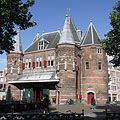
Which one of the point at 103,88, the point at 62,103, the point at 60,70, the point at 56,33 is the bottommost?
the point at 62,103

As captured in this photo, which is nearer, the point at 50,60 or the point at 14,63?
the point at 50,60

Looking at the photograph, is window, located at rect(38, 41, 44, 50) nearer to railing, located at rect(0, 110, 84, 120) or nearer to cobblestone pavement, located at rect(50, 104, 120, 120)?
cobblestone pavement, located at rect(50, 104, 120, 120)

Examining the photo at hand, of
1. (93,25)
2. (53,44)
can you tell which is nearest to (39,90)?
(53,44)

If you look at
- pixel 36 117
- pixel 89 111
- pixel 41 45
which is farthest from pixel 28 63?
pixel 36 117

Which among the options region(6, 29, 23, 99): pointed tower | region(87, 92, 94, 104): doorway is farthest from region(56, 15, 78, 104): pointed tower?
region(6, 29, 23, 99): pointed tower

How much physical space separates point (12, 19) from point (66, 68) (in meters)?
17.4

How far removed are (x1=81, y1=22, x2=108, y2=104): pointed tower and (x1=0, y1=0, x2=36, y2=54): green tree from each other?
21.1 m

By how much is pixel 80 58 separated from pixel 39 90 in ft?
32.6

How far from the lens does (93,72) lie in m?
33.1

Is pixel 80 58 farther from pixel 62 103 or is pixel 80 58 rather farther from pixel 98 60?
pixel 62 103

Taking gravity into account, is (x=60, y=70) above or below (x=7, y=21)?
below

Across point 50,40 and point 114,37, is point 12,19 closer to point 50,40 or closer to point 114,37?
point 114,37

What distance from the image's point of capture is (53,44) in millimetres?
35438

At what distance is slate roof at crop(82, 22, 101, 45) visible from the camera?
114 ft
